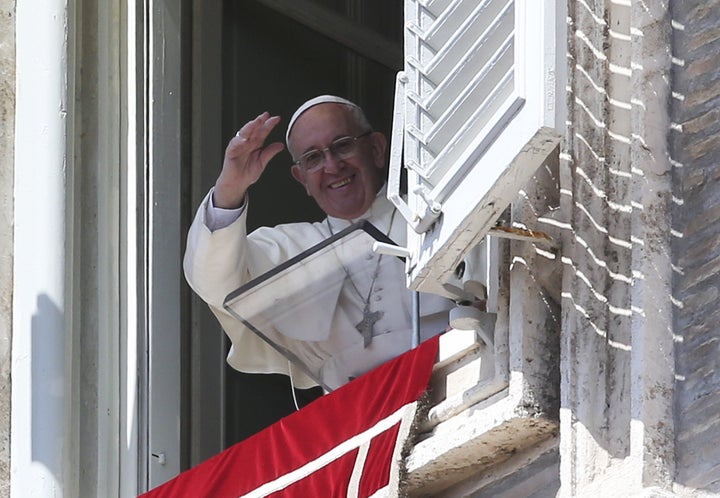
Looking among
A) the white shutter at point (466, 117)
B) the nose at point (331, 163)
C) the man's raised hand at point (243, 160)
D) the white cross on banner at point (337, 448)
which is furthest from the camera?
the nose at point (331, 163)

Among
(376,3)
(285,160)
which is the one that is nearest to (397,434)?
(285,160)

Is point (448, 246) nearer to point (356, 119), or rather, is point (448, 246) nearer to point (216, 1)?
point (356, 119)

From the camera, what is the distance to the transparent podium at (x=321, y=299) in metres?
5.55

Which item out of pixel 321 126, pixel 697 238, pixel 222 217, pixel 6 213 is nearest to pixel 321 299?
pixel 222 217

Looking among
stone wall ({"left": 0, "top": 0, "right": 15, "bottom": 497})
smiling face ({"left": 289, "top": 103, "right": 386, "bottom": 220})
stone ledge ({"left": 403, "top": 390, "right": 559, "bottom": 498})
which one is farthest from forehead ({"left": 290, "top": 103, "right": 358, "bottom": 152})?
stone ledge ({"left": 403, "top": 390, "right": 559, "bottom": 498})

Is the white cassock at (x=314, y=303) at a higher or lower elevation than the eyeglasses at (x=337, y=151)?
lower

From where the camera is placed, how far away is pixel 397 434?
4973mm

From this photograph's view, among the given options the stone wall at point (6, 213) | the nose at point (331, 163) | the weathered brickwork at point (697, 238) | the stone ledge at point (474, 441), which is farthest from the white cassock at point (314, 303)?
the weathered brickwork at point (697, 238)

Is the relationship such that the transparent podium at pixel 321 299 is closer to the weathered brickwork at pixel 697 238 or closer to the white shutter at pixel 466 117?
the white shutter at pixel 466 117

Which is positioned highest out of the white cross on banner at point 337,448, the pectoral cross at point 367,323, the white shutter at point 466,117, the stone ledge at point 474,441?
the pectoral cross at point 367,323

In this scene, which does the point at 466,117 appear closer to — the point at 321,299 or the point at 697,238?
the point at 697,238

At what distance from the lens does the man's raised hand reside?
5668 millimetres

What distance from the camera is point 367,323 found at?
18.6 ft

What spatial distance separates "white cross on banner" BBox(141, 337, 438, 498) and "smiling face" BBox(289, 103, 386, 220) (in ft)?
2.98
